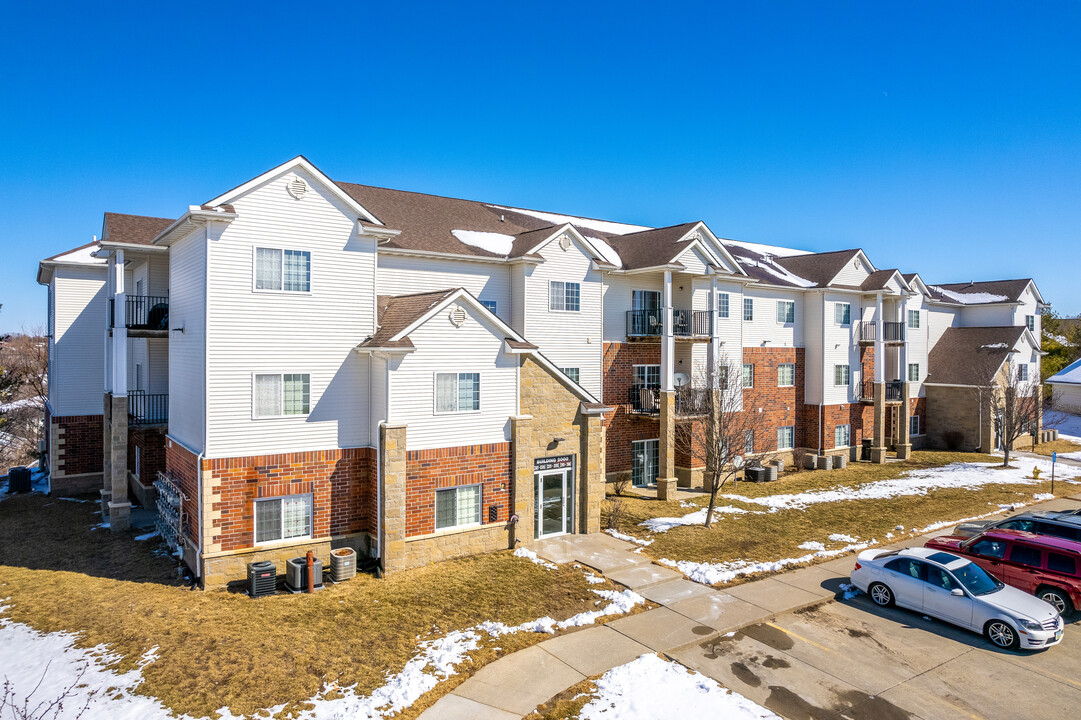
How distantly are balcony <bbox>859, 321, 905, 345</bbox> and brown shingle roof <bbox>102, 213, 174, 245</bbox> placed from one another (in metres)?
34.8

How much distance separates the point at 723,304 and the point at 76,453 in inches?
1141

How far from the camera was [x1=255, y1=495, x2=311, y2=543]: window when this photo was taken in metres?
16.1

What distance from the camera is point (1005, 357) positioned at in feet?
130

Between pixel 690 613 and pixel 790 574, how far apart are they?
451 cm

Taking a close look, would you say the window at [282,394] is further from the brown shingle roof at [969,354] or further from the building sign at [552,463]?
the brown shingle roof at [969,354]

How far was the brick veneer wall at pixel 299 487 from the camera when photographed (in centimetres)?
1559

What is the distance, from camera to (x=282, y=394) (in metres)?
16.5

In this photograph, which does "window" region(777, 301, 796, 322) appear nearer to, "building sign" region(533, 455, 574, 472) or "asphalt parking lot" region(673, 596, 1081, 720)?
"building sign" region(533, 455, 574, 472)

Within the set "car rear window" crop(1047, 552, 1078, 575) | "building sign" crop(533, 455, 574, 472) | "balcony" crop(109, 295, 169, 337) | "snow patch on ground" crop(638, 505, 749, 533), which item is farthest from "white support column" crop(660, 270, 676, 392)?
"balcony" crop(109, 295, 169, 337)

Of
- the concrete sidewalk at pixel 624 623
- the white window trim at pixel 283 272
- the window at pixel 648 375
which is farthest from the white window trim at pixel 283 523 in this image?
the window at pixel 648 375

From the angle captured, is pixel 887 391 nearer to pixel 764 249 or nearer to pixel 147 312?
pixel 764 249

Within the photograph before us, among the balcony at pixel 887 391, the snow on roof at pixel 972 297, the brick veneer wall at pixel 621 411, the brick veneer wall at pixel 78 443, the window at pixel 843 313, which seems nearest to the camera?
the brick veneer wall at pixel 78 443

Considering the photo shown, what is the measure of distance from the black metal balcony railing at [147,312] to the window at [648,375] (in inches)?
720

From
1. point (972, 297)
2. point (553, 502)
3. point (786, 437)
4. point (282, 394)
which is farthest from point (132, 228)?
point (972, 297)
